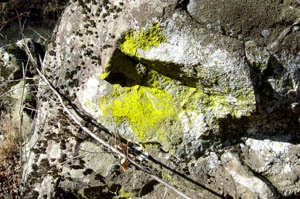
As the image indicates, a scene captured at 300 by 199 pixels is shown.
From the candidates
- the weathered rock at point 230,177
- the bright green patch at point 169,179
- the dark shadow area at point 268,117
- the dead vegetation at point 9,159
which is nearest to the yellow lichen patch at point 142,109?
the bright green patch at point 169,179

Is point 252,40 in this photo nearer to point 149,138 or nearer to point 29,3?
point 149,138

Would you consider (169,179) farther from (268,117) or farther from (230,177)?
(268,117)

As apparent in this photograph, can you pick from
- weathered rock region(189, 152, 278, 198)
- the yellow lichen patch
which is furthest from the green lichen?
weathered rock region(189, 152, 278, 198)

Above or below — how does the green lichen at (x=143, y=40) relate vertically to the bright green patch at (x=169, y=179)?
above

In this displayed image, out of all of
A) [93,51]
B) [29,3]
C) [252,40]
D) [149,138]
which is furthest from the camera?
[29,3]

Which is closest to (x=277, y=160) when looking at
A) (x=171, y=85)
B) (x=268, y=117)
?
(x=268, y=117)

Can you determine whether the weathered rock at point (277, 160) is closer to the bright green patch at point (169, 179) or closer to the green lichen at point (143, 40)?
the bright green patch at point (169, 179)

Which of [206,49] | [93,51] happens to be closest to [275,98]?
[206,49]
